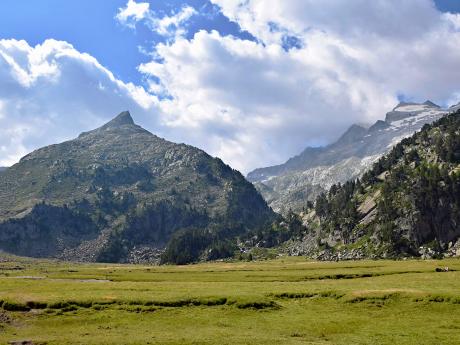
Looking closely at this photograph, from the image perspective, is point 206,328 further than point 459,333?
Yes

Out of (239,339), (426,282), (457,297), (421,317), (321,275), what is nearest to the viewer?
(239,339)

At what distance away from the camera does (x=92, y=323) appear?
197 feet

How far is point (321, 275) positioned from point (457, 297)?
5630 centimetres

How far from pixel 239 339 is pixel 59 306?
29.7 m

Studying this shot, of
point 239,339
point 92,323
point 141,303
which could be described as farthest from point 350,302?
point 92,323

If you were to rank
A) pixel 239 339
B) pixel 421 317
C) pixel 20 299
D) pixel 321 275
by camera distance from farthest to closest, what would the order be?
pixel 321 275, pixel 20 299, pixel 421 317, pixel 239 339

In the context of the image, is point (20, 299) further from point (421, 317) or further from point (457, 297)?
point (457, 297)

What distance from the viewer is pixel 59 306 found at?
66.2 metres

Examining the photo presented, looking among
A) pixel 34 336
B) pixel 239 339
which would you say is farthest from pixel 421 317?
pixel 34 336

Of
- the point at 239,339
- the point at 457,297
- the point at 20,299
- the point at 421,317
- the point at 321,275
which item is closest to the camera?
the point at 239,339

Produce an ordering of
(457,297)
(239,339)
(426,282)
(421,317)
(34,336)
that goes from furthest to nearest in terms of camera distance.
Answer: (426,282) → (457,297) → (421,317) → (34,336) → (239,339)

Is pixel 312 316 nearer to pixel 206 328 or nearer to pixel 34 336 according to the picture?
pixel 206 328

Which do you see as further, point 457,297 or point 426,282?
point 426,282

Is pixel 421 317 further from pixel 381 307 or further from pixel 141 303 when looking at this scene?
pixel 141 303
